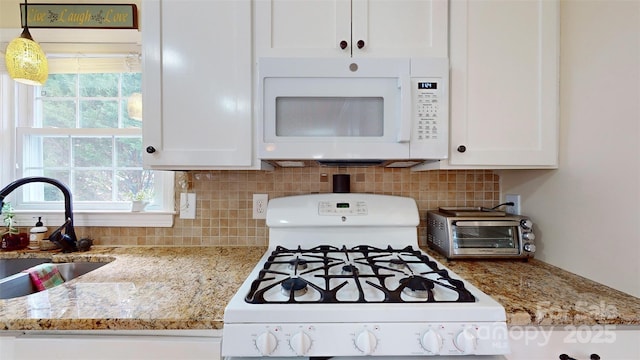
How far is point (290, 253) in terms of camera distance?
1244mm

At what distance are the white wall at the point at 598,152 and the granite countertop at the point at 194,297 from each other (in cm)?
10

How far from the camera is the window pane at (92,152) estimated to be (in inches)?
61.2

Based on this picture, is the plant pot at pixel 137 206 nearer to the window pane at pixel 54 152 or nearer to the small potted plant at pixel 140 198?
the small potted plant at pixel 140 198

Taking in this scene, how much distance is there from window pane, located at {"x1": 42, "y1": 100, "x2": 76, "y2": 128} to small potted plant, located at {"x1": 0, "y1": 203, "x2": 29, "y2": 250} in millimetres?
464

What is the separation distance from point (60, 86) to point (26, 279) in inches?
39.7

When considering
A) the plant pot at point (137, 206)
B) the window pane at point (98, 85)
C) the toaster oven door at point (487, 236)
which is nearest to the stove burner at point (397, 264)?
the toaster oven door at point (487, 236)

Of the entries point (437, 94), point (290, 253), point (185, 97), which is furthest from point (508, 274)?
point (185, 97)

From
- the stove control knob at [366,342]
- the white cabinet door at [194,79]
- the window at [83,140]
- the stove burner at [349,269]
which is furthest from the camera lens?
the window at [83,140]

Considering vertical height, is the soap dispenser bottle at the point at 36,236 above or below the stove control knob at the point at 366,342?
above

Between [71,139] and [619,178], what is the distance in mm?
2412

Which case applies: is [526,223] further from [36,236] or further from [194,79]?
[36,236]

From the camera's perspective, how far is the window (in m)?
1.54

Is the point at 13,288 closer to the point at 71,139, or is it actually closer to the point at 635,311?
the point at 71,139

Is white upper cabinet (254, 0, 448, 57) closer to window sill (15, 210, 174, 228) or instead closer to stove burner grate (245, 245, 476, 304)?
stove burner grate (245, 245, 476, 304)
